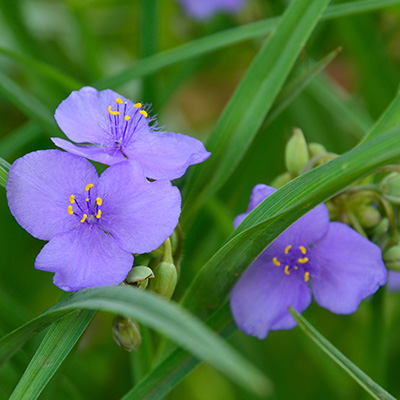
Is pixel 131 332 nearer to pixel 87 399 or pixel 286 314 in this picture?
pixel 286 314

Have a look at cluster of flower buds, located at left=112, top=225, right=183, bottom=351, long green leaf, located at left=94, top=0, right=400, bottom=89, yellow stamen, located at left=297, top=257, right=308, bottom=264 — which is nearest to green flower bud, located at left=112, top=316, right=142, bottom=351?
cluster of flower buds, located at left=112, top=225, right=183, bottom=351

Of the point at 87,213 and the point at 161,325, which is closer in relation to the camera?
the point at 161,325

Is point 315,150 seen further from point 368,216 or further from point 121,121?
point 121,121

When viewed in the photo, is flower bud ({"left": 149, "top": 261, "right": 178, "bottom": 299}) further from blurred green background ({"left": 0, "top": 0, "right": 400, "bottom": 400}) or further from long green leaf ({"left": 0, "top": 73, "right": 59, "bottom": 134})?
long green leaf ({"left": 0, "top": 73, "right": 59, "bottom": 134})

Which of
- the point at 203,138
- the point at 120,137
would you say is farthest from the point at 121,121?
the point at 203,138

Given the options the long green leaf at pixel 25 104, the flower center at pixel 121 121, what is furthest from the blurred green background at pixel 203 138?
the flower center at pixel 121 121

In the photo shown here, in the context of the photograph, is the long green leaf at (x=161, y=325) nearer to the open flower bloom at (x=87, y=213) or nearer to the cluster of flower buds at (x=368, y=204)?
the open flower bloom at (x=87, y=213)
